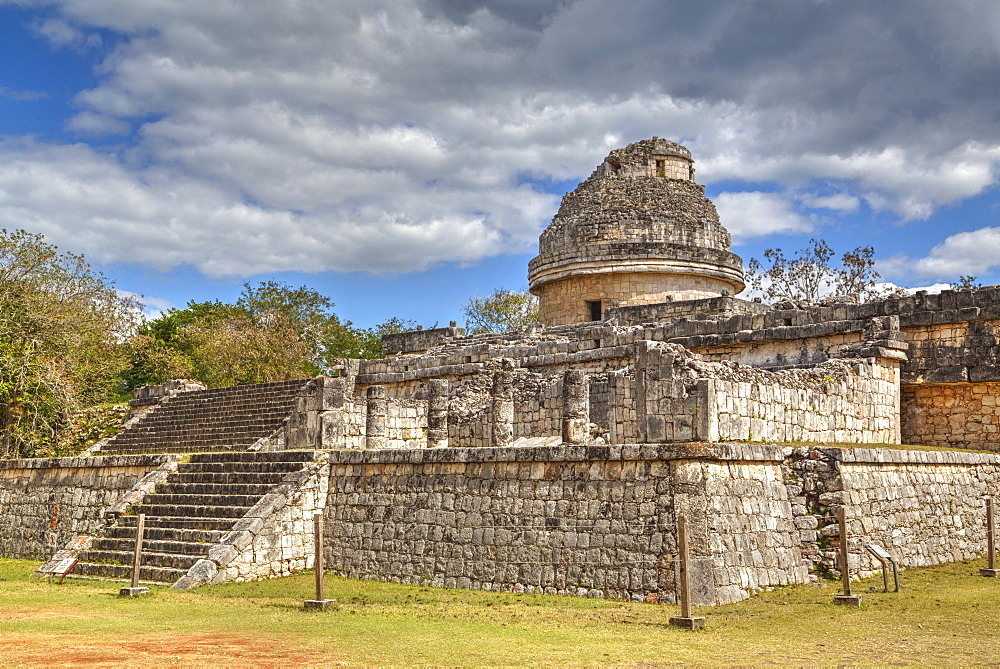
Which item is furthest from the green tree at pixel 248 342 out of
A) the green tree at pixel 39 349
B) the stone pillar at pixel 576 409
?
the stone pillar at pixel 576 409

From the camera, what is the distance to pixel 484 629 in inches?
360

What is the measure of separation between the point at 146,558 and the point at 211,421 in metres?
10.1

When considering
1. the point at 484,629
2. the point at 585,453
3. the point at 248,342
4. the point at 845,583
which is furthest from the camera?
the point at 248,342

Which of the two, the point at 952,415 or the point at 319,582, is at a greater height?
the point at 952,415

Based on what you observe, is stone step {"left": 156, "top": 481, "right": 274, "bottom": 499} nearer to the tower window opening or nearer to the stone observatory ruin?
the stone observatory ruin

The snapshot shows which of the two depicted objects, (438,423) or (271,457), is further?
(438,423)

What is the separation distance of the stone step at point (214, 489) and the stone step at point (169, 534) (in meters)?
0.61

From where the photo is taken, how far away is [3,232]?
23375mm

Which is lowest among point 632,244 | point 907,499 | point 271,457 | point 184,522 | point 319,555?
point 319,555

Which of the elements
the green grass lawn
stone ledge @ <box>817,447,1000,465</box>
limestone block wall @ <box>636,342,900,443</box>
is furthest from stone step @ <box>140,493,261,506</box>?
stone ledge @ <box>817,447,1000,465</box>

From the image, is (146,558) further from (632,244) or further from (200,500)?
(632,244)

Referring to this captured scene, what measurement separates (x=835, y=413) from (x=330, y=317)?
28402 millimetres

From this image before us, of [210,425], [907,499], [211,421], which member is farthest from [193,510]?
[907,499]

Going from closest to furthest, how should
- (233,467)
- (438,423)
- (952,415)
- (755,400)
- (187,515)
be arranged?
1. (755,400)
2. (187,515)
3. (233,467)
4. (438,423)
5. (952,415)
